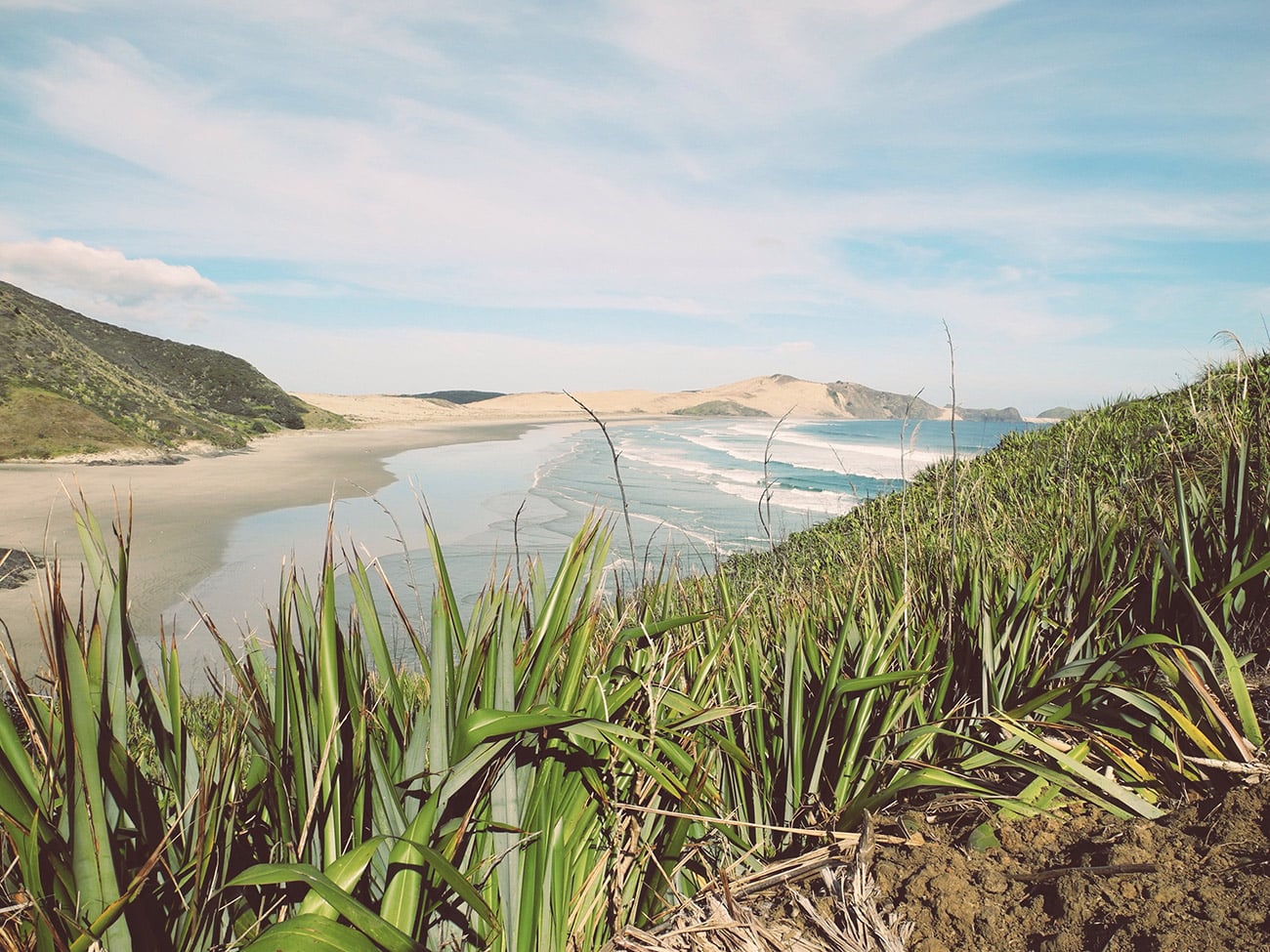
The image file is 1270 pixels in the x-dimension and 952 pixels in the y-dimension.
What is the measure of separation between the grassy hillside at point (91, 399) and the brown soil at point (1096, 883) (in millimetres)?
24808

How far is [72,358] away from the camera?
88.8 ft

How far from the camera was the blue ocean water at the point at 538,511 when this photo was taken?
7793mm

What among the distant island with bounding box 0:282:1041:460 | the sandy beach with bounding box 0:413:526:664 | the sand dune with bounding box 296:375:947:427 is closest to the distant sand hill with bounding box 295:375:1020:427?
the sand dune with bounding box 296:375:947:427

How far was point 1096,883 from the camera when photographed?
1.44 m

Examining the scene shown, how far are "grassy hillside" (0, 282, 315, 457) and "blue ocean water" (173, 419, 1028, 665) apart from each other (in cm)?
764

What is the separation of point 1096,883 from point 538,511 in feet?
54.2

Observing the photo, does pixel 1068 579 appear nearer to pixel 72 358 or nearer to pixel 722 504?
pixel 722 504

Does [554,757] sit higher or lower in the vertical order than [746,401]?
lower

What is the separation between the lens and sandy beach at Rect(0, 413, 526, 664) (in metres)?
9.39

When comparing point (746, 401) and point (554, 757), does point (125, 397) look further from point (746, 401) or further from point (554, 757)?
point (746, 401)

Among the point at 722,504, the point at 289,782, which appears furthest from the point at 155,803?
the point at 722,504

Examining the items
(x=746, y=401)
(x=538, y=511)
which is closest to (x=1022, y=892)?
(x=538, y=511)

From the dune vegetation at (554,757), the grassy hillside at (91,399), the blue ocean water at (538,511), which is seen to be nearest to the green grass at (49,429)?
the grassy hillside at (91,399)

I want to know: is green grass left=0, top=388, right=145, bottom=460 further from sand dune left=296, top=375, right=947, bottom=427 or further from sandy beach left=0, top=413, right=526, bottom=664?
sand dune left=296, top=375, right=947, bottom=427
